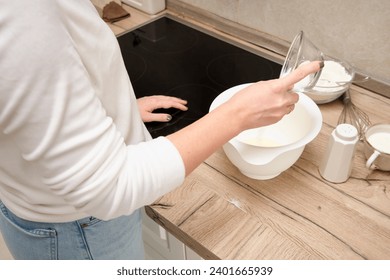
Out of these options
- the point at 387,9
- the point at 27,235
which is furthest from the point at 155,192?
the point at 387,9

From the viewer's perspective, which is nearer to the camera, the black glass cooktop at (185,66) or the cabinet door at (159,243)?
the cabinet door at (159,243)

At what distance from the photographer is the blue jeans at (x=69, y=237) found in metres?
0.64

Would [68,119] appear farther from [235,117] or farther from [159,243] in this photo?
[159,243]

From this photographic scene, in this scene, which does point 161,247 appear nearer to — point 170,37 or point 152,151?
point 152,151

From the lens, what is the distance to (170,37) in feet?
4.00

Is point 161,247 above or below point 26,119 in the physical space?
below

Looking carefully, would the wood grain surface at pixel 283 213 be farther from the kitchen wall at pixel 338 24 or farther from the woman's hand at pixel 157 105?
the kitchen wall at pixel 338 24

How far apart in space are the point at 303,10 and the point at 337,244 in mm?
625

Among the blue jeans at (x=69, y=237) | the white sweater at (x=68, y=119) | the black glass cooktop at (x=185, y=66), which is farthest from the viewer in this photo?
the black glass cooktop at (x=185, y=66)

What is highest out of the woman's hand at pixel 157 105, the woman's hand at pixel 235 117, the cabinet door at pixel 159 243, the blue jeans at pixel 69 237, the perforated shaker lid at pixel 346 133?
the woman's hand at pixel 235 117

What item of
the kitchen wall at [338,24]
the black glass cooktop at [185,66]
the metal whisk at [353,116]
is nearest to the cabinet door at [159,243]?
the black glass cooktop at [185,66]

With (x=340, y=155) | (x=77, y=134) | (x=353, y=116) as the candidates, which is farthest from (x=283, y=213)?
(x=77, y=134)

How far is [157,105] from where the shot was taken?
0.91 metres

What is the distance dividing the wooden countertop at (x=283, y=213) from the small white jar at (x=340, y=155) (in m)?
0.02
